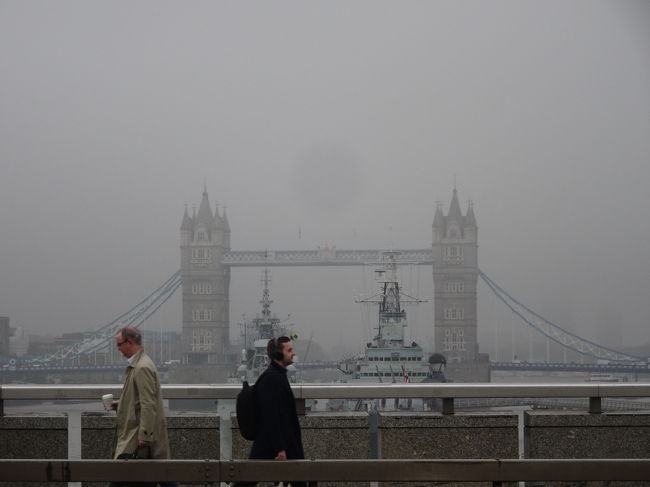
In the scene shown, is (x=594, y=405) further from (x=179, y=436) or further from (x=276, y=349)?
(x=179, y=436)

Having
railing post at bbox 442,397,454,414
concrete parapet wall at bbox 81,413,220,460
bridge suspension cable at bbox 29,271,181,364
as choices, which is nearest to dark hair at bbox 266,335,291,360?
concrete parapet wall at bbox 81,413,220,460

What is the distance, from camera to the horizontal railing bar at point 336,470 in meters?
3.41

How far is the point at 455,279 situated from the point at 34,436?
8675 centimetres

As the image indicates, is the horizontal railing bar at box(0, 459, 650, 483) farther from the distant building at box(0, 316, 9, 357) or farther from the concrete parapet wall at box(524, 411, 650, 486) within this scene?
the distant building at box(0, 316, 9, 357)

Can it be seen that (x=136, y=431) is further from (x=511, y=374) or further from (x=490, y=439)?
(x=511, y=374)

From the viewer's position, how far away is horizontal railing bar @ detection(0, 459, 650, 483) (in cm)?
341

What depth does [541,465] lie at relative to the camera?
3430mm

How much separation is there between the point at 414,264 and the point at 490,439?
84344 millimetres

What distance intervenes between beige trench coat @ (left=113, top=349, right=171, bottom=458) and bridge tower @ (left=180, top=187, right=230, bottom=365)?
8500cm

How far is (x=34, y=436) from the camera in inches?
181

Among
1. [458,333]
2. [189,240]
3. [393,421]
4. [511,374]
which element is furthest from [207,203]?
[393,421]

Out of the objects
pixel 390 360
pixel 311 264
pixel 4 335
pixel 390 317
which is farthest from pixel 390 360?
pixel 311 264

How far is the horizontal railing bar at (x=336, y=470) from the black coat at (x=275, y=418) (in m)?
0.53

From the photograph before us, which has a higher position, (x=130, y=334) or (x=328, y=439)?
(x=130, y=334)
